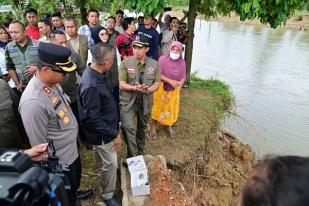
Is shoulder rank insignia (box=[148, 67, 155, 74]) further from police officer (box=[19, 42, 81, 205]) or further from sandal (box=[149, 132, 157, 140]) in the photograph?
police officer (box=[19, 42, 81, 205])

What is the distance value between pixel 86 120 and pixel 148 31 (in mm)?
2828

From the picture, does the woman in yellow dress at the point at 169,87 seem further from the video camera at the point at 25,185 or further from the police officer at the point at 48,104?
the video camera at the point at 25,185

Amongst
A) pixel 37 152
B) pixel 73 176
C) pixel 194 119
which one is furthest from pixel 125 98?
pixel 194 119

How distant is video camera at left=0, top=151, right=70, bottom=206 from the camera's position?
1.12 metres

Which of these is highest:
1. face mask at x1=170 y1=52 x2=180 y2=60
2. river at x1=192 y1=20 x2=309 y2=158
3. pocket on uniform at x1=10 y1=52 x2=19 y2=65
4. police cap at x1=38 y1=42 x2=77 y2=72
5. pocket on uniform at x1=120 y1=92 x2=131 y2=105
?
police cap at x1=38 y1=42 x2=77 y2=72

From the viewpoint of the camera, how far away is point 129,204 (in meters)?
3.35

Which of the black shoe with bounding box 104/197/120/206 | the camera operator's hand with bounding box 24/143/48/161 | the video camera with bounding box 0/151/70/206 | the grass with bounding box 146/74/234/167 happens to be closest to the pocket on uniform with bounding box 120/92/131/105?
the grass with bounding box 146/74/234/167

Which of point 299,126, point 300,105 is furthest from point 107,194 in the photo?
point 300,105

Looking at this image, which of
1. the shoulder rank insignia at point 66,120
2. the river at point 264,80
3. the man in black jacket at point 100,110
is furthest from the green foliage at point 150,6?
the river at point 264,80

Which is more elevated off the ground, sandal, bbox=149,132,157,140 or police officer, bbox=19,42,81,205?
police officer, bbox=19,42,81,205

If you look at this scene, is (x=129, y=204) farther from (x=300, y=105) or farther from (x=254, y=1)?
(x=300, y=105)

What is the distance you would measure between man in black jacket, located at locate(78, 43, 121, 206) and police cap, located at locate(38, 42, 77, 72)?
406mm

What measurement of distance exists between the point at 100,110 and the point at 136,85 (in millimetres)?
913

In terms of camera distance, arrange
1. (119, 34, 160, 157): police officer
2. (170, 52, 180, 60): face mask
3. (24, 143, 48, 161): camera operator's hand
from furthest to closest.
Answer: (170, 52, 180, 60): face mask, (119, 34, 160, 157): police officer, (24, 143, 48, 161): camera operator's hand
